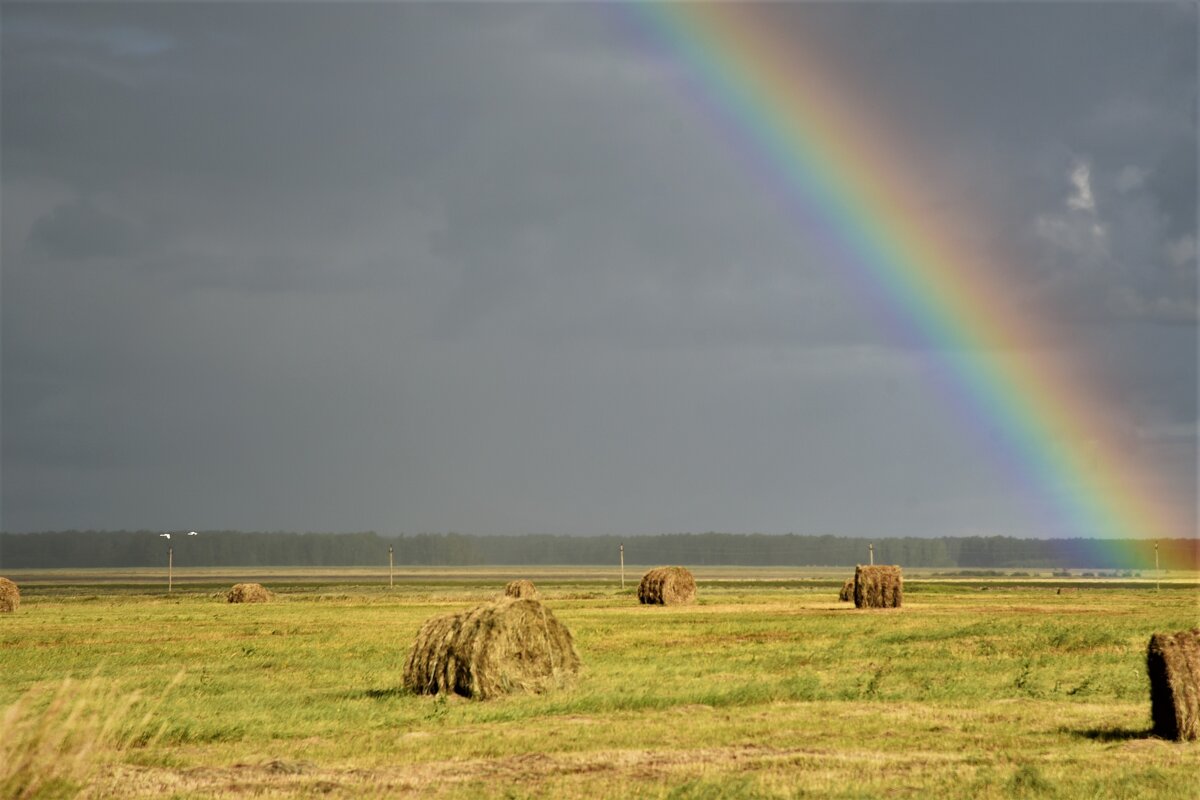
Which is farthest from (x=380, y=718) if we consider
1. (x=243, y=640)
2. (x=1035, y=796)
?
(x=243, y=640)

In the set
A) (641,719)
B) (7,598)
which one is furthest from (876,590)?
(7,598)

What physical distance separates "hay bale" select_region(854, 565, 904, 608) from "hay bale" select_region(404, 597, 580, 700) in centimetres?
3439

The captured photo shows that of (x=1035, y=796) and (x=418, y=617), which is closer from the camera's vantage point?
(x=1035, y=796)

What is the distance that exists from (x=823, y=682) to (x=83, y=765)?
15.9 meters

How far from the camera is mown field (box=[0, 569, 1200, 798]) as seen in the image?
13.8m

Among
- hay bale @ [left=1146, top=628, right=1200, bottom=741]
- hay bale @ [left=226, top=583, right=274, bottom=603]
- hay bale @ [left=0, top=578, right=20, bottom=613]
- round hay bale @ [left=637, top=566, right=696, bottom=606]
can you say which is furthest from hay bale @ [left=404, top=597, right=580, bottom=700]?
hay bale @ [left=226, top=583, right=274, bottom=603]

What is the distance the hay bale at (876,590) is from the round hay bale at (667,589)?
9129mm

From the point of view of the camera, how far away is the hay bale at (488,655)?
2288cm

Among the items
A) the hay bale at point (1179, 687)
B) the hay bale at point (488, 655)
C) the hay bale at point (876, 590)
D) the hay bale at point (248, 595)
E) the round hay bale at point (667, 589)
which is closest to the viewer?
the hay bale at point (1179, 687)

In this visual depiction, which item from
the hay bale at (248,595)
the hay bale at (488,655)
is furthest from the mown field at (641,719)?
the hay bale at (248,595)

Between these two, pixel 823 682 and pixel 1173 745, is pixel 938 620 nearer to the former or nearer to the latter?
pixel 823 682

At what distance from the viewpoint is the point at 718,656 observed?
30125 mm

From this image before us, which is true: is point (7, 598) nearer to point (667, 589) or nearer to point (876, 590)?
point (667, 589)

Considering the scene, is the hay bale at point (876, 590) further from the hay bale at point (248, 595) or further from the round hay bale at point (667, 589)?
the hay bale at point (248, 595)
